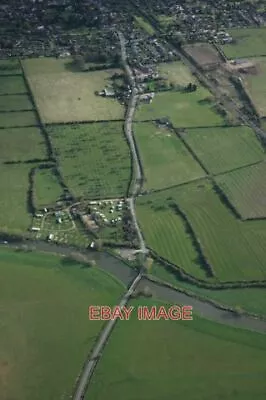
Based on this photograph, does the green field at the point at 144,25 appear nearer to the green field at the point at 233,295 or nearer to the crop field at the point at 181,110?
the crop field at the point at 181,110

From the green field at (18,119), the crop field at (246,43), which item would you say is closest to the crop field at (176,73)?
the crop field at (246,43)

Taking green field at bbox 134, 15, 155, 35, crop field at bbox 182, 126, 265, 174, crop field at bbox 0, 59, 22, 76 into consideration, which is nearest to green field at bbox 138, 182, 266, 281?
crop field at bbox 182, 126, 265, 174

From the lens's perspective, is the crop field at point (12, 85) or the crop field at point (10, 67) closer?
the crop field at point (12, 85)

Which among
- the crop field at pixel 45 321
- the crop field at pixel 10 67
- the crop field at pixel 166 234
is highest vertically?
the crop field at pixel 166 234

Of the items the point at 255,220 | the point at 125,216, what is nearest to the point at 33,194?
the point at 125,216

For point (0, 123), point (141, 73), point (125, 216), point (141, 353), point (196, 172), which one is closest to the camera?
point (141, 353)

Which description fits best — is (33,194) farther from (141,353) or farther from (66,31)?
(66,31)
